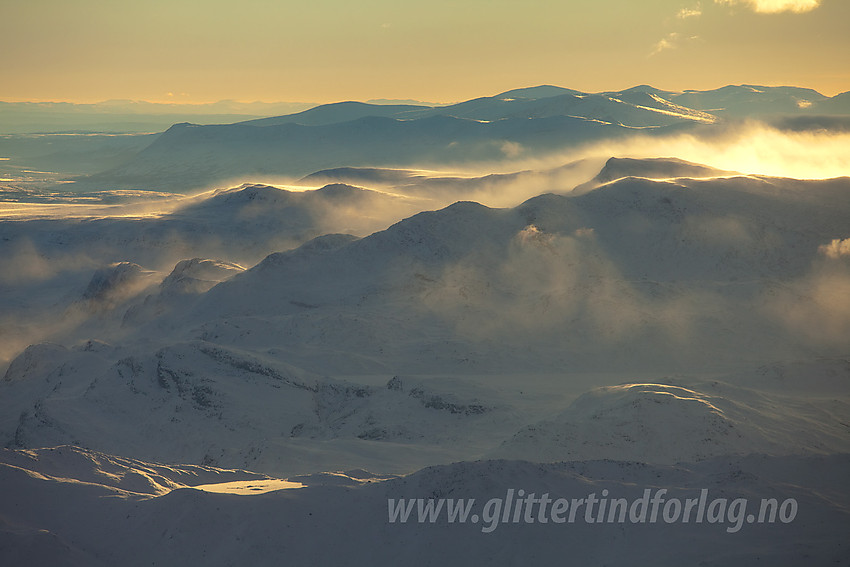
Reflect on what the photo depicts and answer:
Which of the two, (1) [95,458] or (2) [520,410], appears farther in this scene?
(2) [520,410]

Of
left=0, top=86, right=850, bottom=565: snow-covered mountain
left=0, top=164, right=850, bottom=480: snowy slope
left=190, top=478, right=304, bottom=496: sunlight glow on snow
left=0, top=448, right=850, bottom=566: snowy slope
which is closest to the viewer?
left=0, top=448, right=850, bottom=566: snowy slope

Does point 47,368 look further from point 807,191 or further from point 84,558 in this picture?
point 807,191

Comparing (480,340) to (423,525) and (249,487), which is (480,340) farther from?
(423,525)

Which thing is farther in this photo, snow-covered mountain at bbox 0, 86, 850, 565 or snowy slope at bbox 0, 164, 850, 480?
snowy slope at bbox 0, 164, 850, 480

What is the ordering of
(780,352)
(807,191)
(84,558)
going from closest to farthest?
(84,558)
(780,352)
(807,191)

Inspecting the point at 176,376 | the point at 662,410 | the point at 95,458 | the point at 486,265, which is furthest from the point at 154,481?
the point at 486,265

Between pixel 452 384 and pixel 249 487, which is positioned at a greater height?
pixel 249 487

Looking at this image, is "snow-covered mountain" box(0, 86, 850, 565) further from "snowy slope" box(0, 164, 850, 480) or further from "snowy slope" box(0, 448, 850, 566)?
"snowy slope" box(0, 164, 850, 480)

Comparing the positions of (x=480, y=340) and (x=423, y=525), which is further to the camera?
(x=480, y=340)

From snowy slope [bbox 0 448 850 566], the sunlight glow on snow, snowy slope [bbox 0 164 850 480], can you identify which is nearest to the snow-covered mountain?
snowy slope [bbox 0 448 850 566]

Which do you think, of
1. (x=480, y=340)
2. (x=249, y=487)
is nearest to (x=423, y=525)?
(x=249, y=487)

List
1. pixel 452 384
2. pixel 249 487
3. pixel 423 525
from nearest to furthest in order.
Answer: pixel 423 525
pixel 249 487
pixel 452 384
